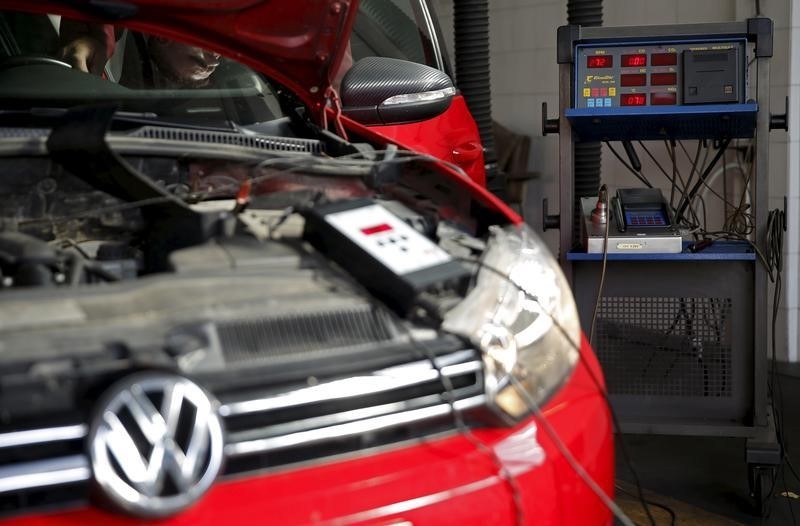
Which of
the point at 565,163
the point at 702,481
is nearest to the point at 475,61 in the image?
the point at 565,163

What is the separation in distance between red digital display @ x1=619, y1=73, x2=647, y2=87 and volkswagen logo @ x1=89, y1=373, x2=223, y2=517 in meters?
2.03

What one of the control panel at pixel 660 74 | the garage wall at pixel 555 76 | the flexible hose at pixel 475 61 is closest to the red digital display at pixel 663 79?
the control panel at pixel 660 74

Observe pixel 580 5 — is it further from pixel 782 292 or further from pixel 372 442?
pixel 372 442

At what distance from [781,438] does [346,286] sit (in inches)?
85.2

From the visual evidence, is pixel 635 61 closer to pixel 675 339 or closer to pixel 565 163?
pixel 565 163

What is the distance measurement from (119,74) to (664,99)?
1567 mm

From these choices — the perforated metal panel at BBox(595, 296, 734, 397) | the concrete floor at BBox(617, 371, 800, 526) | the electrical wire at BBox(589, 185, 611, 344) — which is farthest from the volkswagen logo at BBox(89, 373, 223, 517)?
the perforated metal panel at BBox(595, 296, 734, 397)

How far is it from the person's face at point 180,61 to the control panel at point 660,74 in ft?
3.84

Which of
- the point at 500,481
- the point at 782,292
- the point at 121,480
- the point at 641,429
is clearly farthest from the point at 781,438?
the point at 121,480

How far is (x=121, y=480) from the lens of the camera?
99cm

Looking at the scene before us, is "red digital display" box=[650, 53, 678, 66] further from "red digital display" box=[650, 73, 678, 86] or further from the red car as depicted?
the red car

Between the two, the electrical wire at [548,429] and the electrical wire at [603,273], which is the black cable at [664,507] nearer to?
the electrical wire at [603,273]

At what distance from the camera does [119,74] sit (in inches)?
84.5

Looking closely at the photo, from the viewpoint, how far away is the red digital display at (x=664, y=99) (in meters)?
2.69
